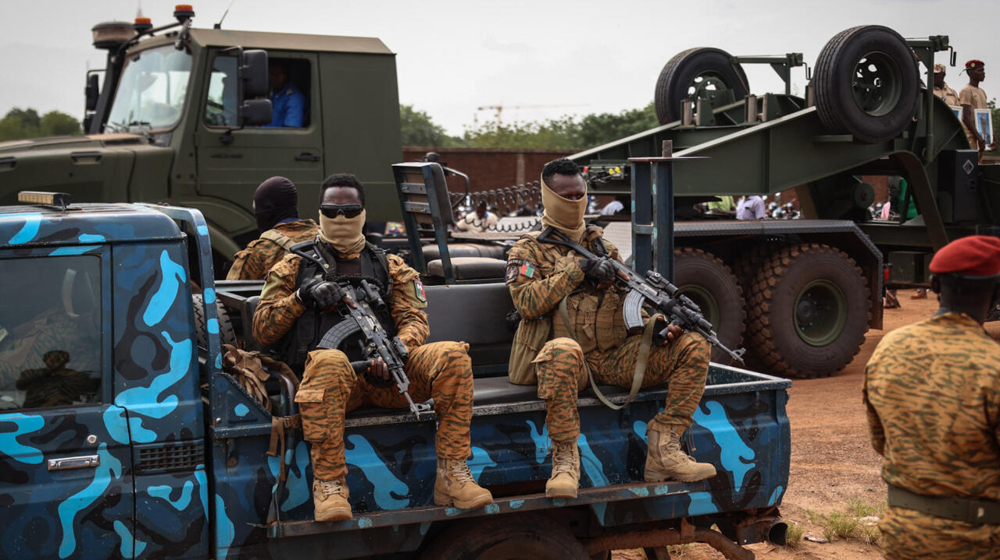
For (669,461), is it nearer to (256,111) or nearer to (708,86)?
(256,111)

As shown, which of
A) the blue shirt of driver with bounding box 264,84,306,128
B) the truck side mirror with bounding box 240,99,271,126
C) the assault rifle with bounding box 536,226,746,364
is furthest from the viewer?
the blue shirt of driver with bounding box 264,84,306,128

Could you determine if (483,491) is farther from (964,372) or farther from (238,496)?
(964,372)

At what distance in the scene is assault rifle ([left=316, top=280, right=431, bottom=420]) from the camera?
3852mm

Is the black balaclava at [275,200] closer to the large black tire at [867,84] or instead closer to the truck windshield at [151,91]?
the truck windshield at [151,91]

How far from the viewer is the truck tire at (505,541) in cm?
386

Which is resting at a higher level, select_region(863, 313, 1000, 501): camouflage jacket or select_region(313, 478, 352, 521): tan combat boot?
select_region(863, 313, 1000, 501): camouflage jacket

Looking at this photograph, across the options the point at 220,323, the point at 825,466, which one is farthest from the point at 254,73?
the point at 825,466

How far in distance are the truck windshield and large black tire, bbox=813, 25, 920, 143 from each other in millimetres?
5326

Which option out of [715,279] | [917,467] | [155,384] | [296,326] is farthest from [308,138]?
[917,467]

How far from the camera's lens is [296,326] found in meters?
4.14

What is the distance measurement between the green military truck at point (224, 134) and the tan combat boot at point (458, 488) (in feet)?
15.9

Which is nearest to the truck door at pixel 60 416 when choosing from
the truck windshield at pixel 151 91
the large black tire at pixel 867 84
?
the truck windshield at pixel 151 91

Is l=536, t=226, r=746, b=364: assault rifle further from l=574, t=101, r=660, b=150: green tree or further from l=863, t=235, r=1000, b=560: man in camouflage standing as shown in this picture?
l=574, t=101, r=660, b=150: green tree

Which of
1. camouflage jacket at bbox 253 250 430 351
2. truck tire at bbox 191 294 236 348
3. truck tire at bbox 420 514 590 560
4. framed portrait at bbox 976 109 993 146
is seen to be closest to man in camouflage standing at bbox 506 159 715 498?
truck tire at bbox 420 514 590 560
